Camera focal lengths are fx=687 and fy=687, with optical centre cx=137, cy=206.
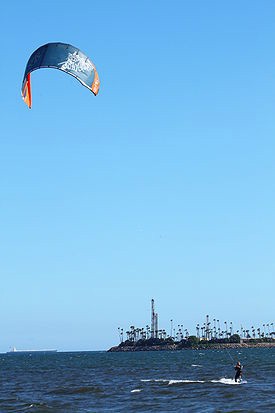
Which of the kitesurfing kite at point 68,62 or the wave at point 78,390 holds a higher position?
the kitesurfing kite at point 68,62

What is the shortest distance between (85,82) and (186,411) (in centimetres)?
1489

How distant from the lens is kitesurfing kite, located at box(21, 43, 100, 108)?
60.5 feet

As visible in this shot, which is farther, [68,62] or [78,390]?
[78,390]

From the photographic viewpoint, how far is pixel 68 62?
18.6 meters

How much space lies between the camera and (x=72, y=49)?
1884 cm

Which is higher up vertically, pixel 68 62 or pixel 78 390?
pixel 68 62

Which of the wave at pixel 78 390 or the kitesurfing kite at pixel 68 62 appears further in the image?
the wave at pixel 78 390

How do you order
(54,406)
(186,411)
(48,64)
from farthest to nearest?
(54,406) < (186,411) < (48,64)

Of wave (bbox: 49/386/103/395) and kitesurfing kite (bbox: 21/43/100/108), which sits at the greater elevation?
kitesurfing kite (bbox: 21/43/100/108)

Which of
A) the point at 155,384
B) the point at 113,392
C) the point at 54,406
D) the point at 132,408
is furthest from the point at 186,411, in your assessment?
the point at 155,384

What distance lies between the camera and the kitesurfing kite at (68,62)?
18453 millimetres

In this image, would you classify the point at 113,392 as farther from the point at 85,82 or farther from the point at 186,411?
the point at 85,82

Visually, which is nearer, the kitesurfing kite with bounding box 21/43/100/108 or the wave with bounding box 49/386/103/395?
the kitesurfing kite with bounding box 21/43/100/108

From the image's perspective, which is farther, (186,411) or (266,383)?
(266,383)
